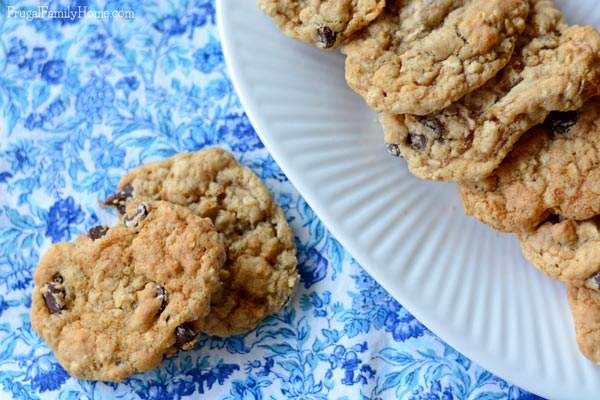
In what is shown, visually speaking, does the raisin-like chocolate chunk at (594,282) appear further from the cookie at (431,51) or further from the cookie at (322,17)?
the cookie at (322,17)

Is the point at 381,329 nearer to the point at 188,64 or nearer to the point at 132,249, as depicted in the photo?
the point at 132,249

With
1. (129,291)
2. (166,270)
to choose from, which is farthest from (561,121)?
(129,291)

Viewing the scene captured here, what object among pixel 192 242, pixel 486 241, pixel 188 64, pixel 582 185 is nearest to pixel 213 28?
pixel 188 64

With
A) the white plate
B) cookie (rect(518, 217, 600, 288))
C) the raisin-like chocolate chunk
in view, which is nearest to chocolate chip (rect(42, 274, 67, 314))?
the white plate

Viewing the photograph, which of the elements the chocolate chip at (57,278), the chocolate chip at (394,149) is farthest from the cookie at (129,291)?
the chocolate chip at (394,149)

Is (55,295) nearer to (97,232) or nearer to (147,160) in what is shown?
(97,232)

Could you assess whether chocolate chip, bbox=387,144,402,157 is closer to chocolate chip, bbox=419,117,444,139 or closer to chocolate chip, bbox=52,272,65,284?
chocolate chip, bbox=419,117,444,139
